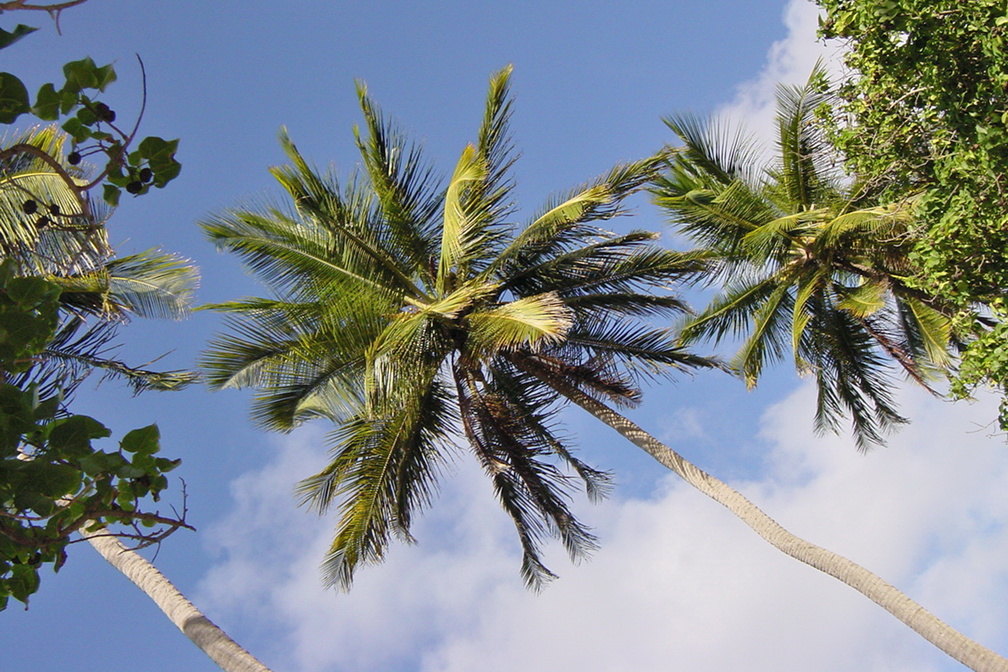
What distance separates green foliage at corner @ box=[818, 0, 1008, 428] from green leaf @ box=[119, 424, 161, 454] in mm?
6164

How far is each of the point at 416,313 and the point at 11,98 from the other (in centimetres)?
739

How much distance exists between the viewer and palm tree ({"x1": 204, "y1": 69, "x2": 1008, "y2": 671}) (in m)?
10.0

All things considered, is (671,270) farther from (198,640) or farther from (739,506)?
(198,640)

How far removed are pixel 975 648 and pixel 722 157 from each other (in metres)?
7.40

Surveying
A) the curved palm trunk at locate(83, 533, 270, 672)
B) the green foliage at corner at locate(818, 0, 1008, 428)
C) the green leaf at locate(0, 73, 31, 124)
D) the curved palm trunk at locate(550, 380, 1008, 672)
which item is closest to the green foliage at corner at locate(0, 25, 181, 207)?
the green leaf at locate(0, 73, 31, 124)

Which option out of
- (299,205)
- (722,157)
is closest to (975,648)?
(722,157)

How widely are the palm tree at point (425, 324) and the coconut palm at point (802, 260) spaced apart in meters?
1.06

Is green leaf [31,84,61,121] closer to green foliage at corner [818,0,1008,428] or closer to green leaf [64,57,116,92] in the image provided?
green leaf [64,57,116,92]

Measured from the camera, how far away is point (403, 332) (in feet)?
30.3

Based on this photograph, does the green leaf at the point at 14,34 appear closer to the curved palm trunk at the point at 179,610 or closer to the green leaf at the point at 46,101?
the green leaf at the point at 46,101

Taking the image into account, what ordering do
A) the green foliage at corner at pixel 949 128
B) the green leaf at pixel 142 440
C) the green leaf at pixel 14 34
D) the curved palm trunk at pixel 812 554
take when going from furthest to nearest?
the curved palm trunk at pixel 812 554, the green foliage at corner at pixel 949 128, the green leaf at pixel 142 440, the green leaf at pixel 14 34

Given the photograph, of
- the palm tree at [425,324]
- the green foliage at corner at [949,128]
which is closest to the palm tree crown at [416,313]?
the palm tree at [425,324]

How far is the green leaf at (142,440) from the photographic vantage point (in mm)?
2861

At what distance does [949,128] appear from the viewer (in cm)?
691
